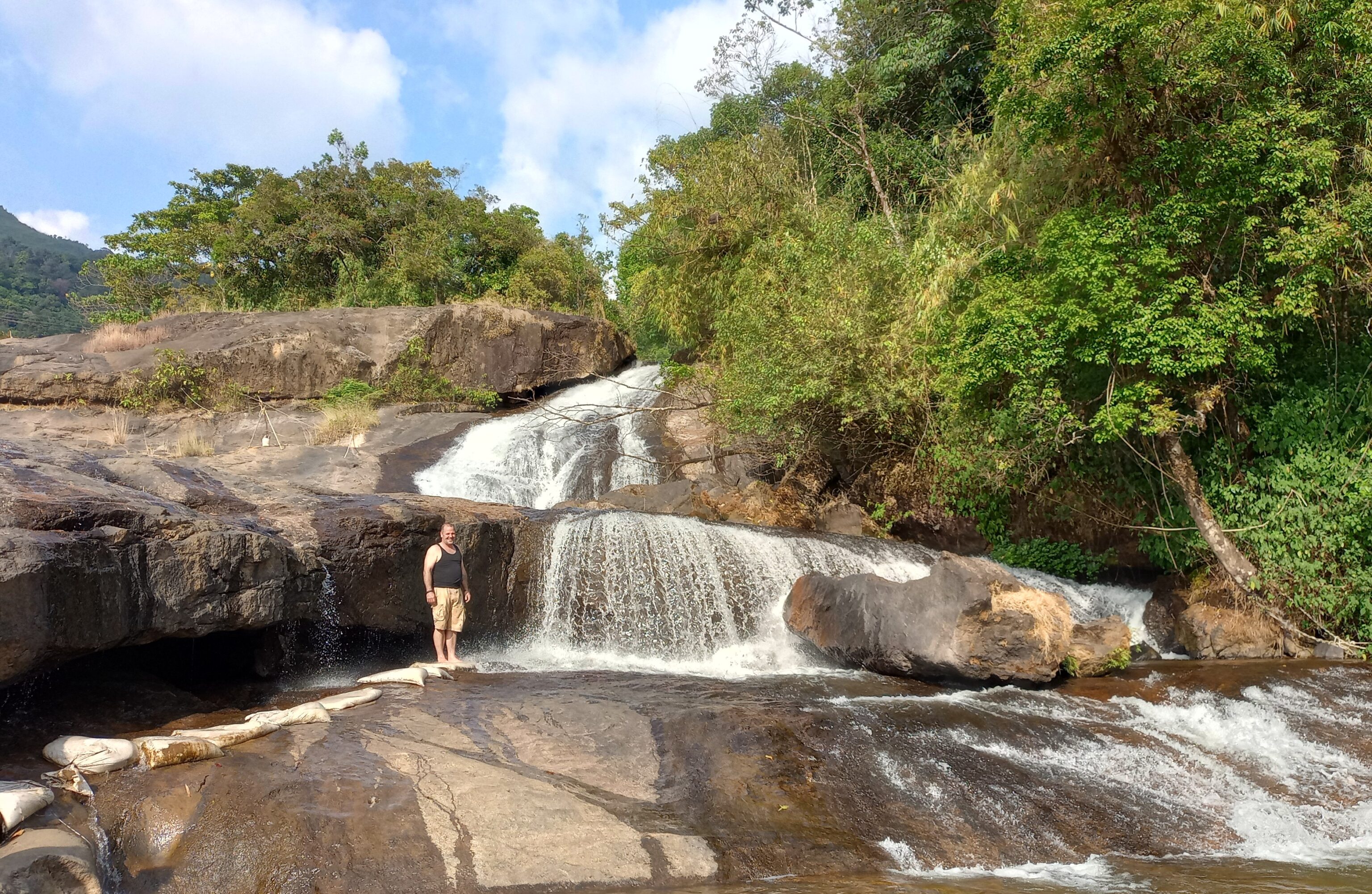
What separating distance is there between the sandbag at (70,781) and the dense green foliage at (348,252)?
21094 millimetres

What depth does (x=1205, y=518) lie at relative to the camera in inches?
404

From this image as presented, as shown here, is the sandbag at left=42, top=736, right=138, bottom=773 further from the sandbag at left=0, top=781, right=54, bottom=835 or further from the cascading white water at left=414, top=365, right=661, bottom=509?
the cascading white water at left=414, top=365, right=661, bottom=509

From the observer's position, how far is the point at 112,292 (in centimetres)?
2675

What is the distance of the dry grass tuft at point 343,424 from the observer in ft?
55.4

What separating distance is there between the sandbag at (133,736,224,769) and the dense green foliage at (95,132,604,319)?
2100 centimetres

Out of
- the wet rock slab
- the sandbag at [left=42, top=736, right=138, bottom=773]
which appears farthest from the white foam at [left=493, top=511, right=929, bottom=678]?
the sandbag at [left=42, top=736, right=138, bottom=773]

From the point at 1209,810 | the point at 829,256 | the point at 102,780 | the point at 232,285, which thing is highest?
the point at 232,285

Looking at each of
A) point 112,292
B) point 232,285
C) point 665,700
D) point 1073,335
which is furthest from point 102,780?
point 112,292

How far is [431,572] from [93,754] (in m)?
3.57

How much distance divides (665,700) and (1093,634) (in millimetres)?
5095

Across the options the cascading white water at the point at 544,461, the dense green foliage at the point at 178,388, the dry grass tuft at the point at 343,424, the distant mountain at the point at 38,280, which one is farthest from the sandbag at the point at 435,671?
the distant mountain at the point at 38,280

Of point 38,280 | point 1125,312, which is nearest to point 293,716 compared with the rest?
point 1125,312

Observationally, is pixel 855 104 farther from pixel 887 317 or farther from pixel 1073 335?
pixel 1073 335

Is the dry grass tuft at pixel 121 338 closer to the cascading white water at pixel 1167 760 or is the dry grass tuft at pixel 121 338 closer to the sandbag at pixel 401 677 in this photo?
the sandbag at pixel 401 677
